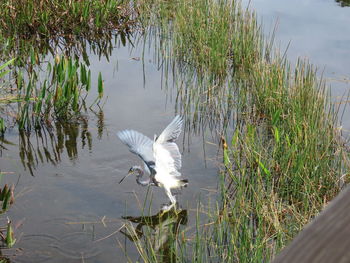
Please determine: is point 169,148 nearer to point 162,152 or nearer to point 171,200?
point 162,152

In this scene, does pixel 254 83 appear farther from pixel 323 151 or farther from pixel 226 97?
pixel 323 151

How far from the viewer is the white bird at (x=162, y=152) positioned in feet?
12.1

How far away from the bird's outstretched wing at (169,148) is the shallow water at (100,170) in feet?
0.82

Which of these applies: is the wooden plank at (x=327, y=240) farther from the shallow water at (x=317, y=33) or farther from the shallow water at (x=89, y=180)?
the shallow water at (x=317, y=33)

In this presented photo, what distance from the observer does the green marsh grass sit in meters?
2.96

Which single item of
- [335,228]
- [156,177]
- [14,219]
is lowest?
[14,219]

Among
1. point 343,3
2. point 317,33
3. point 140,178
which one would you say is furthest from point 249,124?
point 343,3

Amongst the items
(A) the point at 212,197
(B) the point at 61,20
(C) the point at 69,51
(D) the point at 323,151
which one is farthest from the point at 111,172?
(B) the point at 61,20

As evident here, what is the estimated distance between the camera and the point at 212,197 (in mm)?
3883

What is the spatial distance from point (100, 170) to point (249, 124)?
1240mm

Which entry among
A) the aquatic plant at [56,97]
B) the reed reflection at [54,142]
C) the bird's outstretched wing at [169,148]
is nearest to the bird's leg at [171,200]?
the bird's outstretched wing at [169,148]

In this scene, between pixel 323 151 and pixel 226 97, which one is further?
pixel 226 97

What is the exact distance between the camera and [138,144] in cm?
371

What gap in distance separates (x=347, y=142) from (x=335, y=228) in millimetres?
4056
